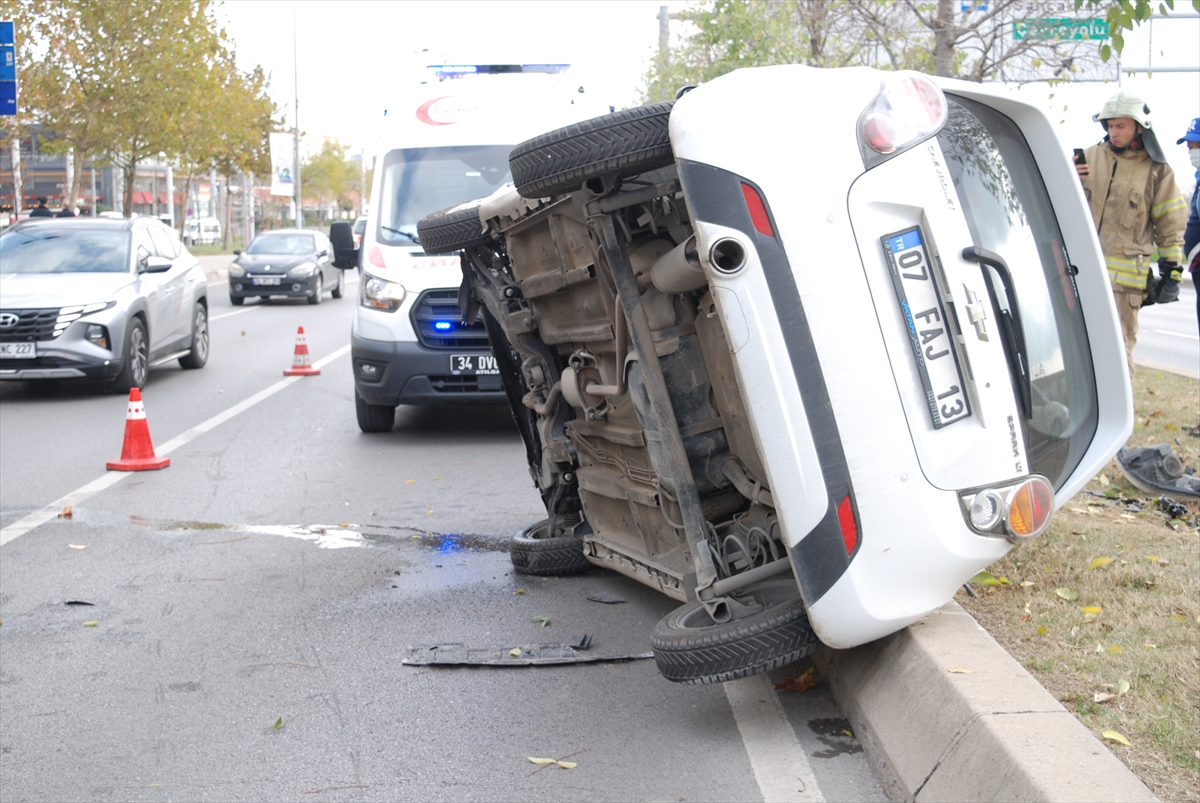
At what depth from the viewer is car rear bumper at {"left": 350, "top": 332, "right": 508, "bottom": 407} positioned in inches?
376

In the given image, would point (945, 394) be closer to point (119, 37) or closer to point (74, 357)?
point (74, 357)

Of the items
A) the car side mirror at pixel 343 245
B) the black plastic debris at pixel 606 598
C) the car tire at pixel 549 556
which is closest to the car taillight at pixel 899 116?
the black plastic debris at pixel 606 598

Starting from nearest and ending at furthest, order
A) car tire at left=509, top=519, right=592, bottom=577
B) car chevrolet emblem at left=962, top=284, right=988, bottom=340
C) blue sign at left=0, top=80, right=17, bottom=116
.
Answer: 1. car chevrolet emblem at left=962, top=284, right=988, bottom=340
2. car tire at left=509, top=519, right=592, bottom=577
3. blue sign at left=0, top=80, right=17, bottom=116

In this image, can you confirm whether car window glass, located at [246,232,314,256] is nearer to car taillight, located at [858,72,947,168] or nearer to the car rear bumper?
the car rear bumper

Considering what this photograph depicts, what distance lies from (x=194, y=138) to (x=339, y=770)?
114 ft

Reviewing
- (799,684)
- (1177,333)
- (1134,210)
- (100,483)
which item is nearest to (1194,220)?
(1134,210)

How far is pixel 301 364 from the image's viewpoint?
14641 millimetres

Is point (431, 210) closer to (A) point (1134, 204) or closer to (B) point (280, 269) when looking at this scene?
(A) point (1134, 204)

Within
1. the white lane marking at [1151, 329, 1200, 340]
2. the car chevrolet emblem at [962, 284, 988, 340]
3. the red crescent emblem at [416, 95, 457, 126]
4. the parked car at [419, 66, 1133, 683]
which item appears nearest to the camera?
the parked car at [419, 66, 1133, 683]

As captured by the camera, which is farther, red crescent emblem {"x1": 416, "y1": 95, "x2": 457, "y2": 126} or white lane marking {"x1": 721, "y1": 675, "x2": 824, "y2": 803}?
red crescent emblem {"x1": 416, "y1": 95, "x2": 457, "y2": 126}

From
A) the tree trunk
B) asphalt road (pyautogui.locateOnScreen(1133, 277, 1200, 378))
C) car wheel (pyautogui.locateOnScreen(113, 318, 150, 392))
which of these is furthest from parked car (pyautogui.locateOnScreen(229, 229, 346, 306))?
the tree trunk

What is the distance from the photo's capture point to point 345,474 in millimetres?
8617

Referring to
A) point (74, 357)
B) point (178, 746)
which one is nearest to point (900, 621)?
point (178, 746)

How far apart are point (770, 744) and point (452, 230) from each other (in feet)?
8.76
